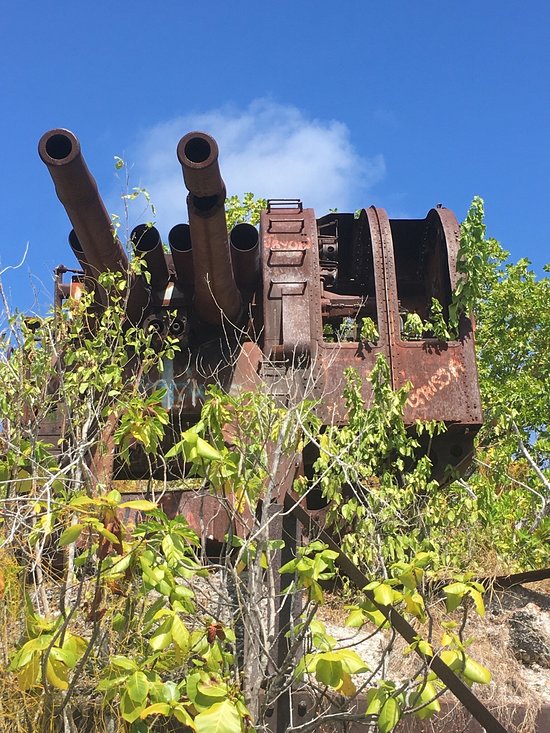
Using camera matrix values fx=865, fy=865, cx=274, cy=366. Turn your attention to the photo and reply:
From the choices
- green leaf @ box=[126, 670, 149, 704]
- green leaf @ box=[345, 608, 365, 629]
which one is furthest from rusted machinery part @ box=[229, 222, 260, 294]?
green leaf @ box=[126, 670, 149, 704]

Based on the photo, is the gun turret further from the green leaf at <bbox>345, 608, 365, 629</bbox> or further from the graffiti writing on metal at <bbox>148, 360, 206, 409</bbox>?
the green leaf at <bbox>345, 608, 365, 629</bbox>

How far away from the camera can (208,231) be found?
6020 mm

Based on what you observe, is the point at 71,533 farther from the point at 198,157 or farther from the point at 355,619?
the point at 198,157

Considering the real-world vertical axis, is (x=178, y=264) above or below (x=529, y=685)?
above

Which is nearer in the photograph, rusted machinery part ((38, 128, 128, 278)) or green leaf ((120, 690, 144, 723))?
green leaf ((120, 690, 144, 723))

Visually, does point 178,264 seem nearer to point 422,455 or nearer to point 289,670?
point 422,455

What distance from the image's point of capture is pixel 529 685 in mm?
5082

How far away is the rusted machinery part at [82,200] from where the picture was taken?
218 inches

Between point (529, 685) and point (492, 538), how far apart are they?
113 inches

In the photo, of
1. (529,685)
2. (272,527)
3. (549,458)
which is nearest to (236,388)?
(272,527)

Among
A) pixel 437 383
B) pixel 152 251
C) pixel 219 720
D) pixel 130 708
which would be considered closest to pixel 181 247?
pixel 152 251

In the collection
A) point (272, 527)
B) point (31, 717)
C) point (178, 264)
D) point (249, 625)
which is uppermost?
point (178, 264)

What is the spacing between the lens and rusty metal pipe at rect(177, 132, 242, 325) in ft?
18.2

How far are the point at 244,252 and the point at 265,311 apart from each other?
0.49m
